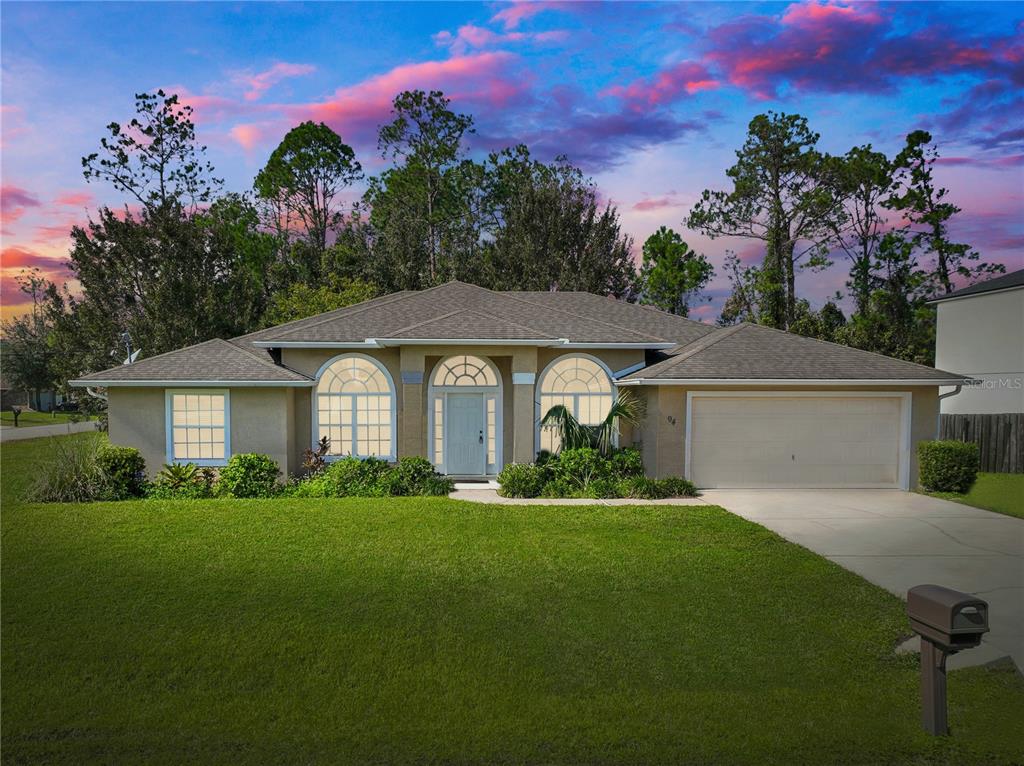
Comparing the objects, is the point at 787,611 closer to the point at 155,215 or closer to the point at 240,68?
the point at 240,68

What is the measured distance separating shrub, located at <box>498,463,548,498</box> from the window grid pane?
6.60 meters

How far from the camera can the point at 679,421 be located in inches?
613

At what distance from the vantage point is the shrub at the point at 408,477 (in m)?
14.5

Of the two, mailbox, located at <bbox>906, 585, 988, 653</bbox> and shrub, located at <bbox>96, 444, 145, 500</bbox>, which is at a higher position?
mailbox, located at <bbox>906, 585, 988, 653</bbox>

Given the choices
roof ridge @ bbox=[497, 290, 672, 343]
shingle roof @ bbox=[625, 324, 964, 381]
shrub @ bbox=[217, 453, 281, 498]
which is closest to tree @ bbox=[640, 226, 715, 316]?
roof ridge @ bbox=[497, 290, 672, 343]

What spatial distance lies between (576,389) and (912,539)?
8.08 meters

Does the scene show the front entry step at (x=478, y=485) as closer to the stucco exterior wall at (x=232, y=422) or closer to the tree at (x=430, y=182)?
the stucco exterior wall at (x=232, y=422)

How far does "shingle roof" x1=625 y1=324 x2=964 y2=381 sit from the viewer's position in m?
15.3

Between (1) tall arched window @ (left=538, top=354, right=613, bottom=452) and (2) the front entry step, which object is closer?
(2) the front entry step

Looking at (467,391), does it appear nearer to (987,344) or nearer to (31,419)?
(987,344)

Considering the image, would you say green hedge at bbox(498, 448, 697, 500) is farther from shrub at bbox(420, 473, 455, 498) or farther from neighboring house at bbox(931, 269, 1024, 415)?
neighboring house at bbox(931, 269, 1024, 415)

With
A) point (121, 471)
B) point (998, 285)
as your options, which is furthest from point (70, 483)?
point (998, 285)

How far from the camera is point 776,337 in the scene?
17.7m

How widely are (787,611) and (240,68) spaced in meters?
13.9
